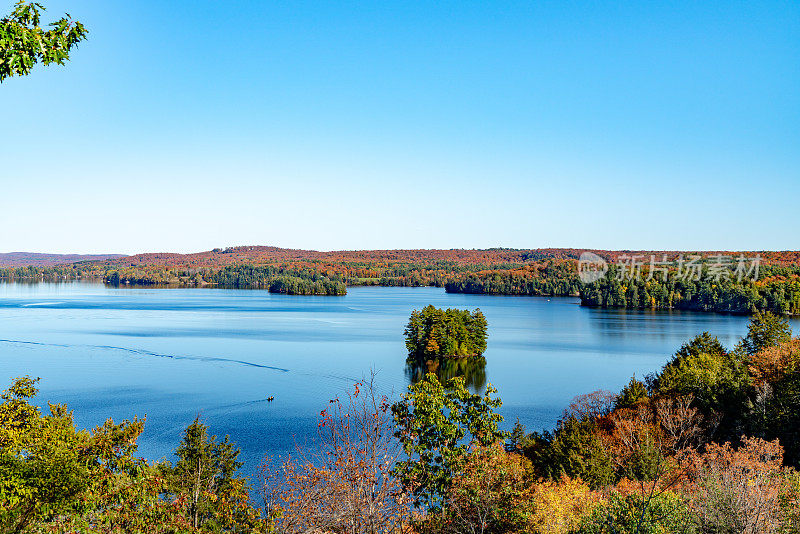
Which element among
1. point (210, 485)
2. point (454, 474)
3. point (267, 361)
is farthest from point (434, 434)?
point (267, 361)

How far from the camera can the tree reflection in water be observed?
42969mm

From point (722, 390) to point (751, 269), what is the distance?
111 metres

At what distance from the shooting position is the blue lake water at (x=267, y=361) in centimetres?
3195

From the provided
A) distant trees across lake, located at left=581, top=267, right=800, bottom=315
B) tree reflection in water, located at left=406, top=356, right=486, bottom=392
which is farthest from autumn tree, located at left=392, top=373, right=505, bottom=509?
distant trees across lake, located at left=581, top=267, right=800, bottom=315

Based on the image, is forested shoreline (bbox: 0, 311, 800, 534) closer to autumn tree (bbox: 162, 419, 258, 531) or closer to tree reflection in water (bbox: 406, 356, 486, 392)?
autumn tree (bbox: 162, 419, 258, 531)

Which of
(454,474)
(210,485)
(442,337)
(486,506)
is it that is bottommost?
(210,485)

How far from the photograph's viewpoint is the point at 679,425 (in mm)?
22719

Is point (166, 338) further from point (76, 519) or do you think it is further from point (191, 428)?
point (76, 519)

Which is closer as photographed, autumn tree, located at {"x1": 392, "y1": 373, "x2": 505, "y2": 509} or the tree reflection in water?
autumn tree, located at {"x1": 392, "y1": 373, "x2": 505, "y2": 509}

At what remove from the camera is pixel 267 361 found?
49812mm

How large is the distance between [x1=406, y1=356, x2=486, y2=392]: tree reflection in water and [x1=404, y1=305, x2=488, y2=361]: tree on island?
806mm

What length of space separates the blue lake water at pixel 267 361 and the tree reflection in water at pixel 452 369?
0.60 metres

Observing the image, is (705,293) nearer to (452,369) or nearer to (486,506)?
(452,369)

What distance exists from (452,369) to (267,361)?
15.4m
